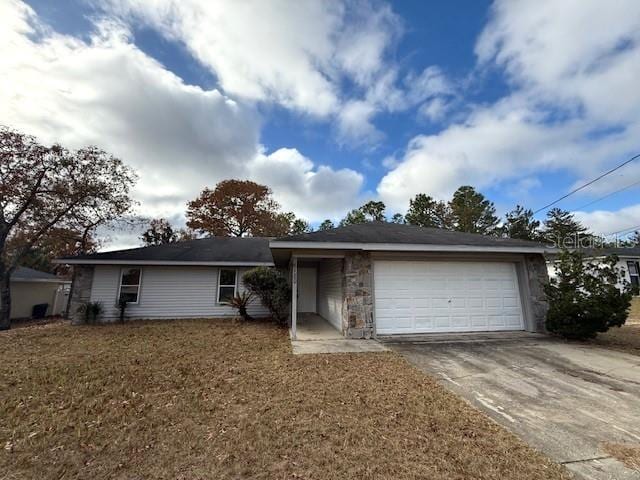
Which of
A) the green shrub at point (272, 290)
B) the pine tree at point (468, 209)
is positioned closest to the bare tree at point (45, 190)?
the green shrub at point (272, 290)

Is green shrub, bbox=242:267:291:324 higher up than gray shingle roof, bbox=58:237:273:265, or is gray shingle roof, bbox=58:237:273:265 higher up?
gray shingle roof, bbox=58:237:273:265

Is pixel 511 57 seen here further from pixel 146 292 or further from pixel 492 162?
pixel 146 292

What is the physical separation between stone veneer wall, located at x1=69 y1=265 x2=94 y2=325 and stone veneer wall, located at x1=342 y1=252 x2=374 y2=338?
404 inches

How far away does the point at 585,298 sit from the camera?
7047 mm

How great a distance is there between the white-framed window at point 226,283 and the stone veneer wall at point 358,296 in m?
6.22

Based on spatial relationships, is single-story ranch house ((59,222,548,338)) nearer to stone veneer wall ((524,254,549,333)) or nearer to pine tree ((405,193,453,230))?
stone veneer wall ((524,254,549,333))

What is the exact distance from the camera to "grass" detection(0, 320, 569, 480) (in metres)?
2.41

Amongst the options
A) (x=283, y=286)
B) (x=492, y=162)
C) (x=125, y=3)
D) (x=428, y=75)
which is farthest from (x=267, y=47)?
(x=492, y=162)

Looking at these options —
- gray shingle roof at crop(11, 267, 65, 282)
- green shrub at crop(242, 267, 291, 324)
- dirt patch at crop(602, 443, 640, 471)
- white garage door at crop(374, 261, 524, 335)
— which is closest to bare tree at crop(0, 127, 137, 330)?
gray shingle roof at crop(11, 267, 65, 282)

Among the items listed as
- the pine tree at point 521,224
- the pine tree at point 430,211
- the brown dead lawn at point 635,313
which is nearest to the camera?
the brown dead lawn at point 635,313

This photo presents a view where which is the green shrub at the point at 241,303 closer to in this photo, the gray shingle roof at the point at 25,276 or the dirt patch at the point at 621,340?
the dirt patch at the point at 621,340

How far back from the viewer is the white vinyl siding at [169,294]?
1115cm

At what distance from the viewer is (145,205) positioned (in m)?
16.6

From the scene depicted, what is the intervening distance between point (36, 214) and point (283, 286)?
1243 centimetres
